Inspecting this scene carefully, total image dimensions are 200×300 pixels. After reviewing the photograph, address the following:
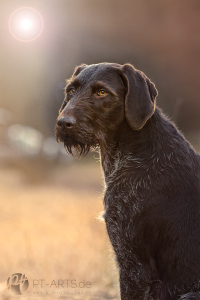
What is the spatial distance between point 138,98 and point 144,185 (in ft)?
3.06

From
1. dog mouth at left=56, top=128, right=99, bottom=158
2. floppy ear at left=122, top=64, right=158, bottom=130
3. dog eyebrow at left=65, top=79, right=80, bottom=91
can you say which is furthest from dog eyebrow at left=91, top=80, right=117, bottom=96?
dog mouth at left=56, top=128, right=99, bottom=158

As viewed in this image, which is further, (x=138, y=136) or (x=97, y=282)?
(x=97, y=282)

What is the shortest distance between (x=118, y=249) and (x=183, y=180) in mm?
1024

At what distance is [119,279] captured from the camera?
15.5 feet

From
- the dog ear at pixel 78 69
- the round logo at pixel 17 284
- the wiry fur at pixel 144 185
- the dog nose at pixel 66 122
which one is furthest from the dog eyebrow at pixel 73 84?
the round logo at pixel 17 284

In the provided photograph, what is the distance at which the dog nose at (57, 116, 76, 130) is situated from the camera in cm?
459

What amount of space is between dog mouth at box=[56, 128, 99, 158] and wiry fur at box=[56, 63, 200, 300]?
0.01 meters

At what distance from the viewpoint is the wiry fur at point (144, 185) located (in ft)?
14.4

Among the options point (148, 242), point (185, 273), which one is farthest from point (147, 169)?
point (185, 273)

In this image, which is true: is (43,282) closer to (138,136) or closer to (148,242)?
(148,242)

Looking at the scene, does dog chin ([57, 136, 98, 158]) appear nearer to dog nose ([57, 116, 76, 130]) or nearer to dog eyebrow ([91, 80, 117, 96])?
→ dog nose ([57, 116, 76, 130])

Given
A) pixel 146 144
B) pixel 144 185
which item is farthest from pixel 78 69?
pixel 144 185

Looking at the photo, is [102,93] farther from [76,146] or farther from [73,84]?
[76,146]

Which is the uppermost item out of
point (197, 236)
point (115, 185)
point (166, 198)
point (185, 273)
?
point (115, 185)
